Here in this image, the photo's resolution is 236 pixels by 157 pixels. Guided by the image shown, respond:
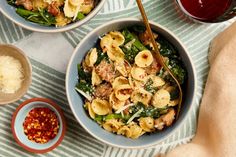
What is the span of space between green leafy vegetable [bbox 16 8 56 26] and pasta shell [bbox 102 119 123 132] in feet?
1.16

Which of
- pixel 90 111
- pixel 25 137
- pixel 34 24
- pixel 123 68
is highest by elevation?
pixel 34 24

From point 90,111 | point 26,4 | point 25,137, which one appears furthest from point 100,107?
point 26,4

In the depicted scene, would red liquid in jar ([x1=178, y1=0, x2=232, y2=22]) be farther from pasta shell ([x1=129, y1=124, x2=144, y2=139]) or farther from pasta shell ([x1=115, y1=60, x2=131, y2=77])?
pasta shell ([x1=129, y1=124, x2=144, y2=139])

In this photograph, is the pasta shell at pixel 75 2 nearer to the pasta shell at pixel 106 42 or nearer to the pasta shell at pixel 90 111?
the pasta shell at pixel 106 42

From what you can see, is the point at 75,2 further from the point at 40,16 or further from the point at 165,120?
the point at 165,120

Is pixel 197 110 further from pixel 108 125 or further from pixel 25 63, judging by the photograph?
pixel 25 63

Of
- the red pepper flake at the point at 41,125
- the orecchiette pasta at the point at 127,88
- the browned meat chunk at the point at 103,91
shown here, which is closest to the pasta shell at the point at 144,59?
the orecchiette pasta at the point at 127,88

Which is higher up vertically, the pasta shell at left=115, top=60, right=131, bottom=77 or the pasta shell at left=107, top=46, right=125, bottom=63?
the pasta shell at left=107, top=46, right=125, bottom=63

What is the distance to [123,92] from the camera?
1527 mm

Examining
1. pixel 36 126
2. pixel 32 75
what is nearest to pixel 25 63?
pixel 32 75

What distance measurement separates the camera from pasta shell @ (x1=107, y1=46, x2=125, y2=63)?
1539mm

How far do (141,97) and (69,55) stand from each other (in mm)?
301

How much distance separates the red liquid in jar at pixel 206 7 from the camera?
1.61 metres

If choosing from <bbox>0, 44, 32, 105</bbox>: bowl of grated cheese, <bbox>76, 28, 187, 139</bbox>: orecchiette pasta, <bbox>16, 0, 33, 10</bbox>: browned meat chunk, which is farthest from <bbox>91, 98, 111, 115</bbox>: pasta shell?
<bbox>16, 0, 33, 10</bbox>: browned meat chunk
